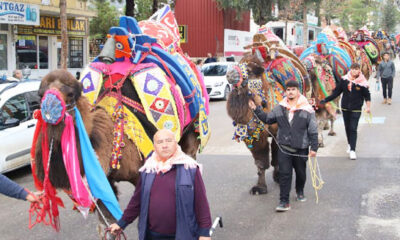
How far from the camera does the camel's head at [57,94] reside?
349 cm

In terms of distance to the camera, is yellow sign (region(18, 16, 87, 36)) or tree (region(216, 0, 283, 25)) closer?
yellow sign (region(18, 16, 87, 36))

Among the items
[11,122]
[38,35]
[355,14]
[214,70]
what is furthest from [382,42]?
[355,14]

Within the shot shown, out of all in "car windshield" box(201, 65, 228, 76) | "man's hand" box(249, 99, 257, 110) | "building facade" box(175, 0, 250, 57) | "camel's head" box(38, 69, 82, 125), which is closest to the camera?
"camel's head" box(38, 69, 82, 125)

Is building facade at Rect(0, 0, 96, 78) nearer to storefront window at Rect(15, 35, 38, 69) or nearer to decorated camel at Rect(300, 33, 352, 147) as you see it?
storefront window at Rect(15, 35, 38, 69)

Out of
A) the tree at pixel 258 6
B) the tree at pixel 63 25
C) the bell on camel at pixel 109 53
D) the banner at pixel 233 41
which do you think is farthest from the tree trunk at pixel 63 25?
the banner at pixel 233 41

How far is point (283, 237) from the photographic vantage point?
5.45 metres

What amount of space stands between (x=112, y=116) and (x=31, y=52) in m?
19.0

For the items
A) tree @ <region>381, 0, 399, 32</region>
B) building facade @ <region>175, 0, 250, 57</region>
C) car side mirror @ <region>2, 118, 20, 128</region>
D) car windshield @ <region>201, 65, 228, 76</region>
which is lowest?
car side mirror @ <region>2, 118, 20, 128</region>

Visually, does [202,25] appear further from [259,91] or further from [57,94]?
[57,94]

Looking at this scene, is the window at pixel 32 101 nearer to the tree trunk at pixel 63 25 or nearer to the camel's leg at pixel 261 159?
the camel's leg at pixel 261 159

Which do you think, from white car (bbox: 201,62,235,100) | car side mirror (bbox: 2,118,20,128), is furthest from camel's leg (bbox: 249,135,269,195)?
white car (bbox: 201,62,235,100)

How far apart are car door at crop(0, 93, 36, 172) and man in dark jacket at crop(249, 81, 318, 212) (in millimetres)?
4193

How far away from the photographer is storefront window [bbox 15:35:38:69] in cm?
2136

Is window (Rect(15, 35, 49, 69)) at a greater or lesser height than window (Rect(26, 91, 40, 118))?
greater
